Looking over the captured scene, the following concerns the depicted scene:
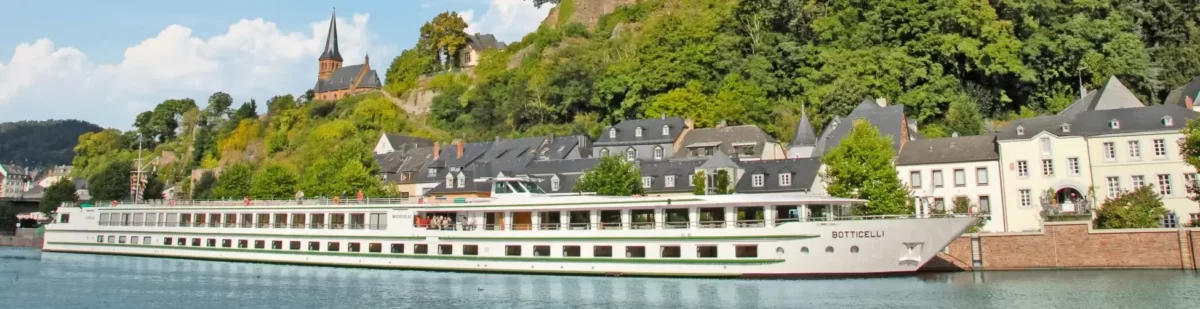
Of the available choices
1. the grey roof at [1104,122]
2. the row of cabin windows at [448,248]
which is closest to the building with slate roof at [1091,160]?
the grey roof at [1104,122]

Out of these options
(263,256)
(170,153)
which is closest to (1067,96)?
(263,256)

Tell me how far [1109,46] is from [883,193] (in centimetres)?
2242

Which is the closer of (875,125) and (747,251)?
(747,251)

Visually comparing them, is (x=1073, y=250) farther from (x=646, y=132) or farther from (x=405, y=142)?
(x=405, y=142)

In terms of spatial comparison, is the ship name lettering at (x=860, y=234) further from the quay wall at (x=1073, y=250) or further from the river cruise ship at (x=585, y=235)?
the quay wall at (x=1073, y=250)

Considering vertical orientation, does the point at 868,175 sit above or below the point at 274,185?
below

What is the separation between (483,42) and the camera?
98.4m

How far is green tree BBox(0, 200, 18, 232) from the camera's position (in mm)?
80062

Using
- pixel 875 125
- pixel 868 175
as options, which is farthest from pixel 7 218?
pixel 868 175

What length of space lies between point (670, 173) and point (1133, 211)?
20988mm

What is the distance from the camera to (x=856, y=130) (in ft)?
128

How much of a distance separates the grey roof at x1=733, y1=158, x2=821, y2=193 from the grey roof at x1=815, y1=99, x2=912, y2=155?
2.43 meters

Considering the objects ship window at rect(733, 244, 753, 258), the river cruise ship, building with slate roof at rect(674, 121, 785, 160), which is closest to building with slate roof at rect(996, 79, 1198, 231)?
the river cruise ship

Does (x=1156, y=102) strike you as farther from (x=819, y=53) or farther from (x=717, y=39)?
(x=717, y=39)
